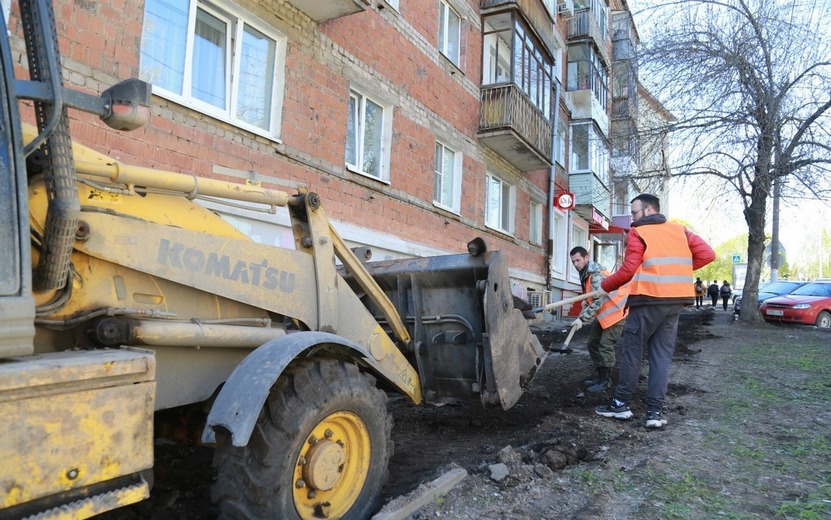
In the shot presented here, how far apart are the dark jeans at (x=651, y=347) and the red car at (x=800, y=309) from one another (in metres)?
13.5

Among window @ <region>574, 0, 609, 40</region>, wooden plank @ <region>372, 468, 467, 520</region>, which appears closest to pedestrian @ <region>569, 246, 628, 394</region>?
wooden plank @ <region>372, 468, 467, 520</region>

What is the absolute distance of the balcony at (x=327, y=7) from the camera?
7.71 meters

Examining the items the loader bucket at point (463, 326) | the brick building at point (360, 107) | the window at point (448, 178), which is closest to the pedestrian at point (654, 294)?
the loader bucket at point (463, 326)

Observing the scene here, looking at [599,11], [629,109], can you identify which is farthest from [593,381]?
[599,11]

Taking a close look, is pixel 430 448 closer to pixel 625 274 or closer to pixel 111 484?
pixel 625 274

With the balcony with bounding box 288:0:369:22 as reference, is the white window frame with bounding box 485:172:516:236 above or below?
below

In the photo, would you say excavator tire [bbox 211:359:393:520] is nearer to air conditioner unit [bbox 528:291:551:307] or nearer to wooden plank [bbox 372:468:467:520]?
wooden plank [bbox 372:468:467:520]

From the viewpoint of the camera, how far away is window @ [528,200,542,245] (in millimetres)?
17266

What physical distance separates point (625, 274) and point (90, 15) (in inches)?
219

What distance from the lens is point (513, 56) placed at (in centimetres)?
1312

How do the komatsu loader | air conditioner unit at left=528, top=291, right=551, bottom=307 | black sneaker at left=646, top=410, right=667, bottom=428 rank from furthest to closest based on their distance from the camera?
air conditioner unit at left=528, top=291, right=551, bottom=307, black sneaker at left=646, top=410, right=667, bottom=428, the komatsu loader

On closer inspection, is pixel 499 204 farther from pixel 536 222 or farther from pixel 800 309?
pixel 800 309

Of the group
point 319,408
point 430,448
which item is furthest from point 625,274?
point 319,408

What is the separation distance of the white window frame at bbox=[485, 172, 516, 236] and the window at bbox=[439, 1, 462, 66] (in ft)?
9.88
